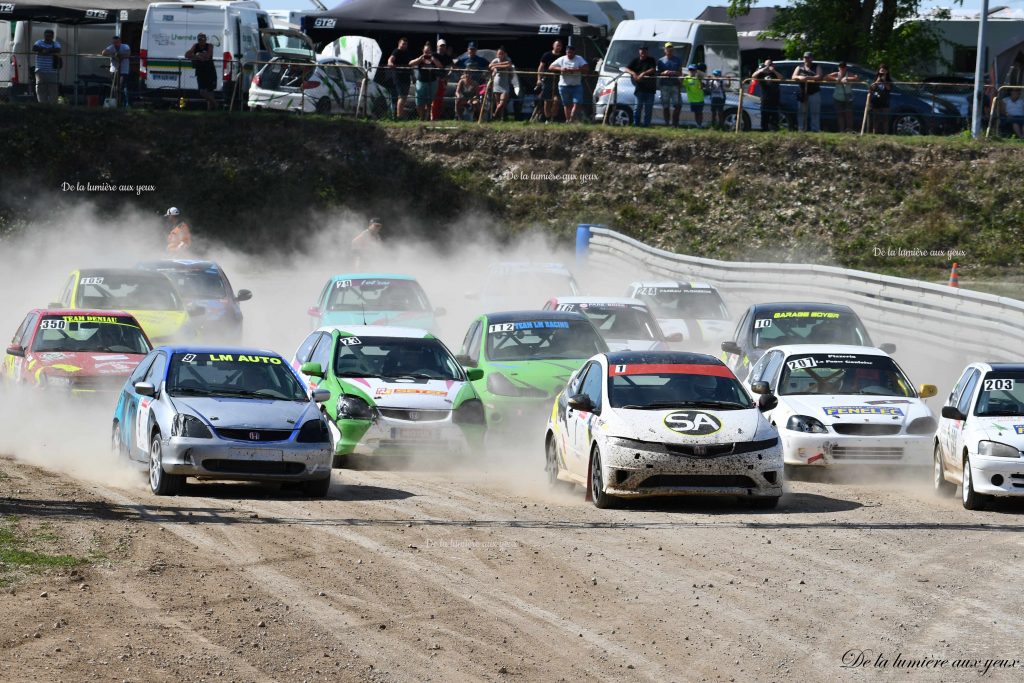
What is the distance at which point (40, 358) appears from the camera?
18.4m

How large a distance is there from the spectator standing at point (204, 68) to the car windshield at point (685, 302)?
51.6 feet

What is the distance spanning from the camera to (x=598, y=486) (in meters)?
13.5

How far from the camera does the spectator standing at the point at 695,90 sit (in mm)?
37000

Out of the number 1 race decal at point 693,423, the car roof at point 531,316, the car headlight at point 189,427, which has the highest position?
the number 1 race decal at point 693,423

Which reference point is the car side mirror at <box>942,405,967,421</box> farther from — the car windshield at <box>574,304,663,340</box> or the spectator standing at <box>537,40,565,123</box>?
the spectator standing at <box>537,40,565,123</box>

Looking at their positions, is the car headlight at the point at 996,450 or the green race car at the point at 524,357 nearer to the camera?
the car headlight at the point at 996,450

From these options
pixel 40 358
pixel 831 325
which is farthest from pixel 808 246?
pixel 40 358

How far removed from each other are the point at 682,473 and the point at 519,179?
28.1 metres

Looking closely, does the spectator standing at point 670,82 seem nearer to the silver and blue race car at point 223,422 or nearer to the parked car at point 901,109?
the parked car at point 901,109

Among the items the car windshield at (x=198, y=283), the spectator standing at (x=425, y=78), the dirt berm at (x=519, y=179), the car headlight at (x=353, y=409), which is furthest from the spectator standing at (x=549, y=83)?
the car headlight at (x=353, y=409)

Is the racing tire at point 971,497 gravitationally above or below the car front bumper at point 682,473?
below

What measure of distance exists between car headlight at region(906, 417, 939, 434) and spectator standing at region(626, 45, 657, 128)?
21.6m

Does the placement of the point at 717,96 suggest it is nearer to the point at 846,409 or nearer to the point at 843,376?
the point at 843,376

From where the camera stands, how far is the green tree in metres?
48.7
